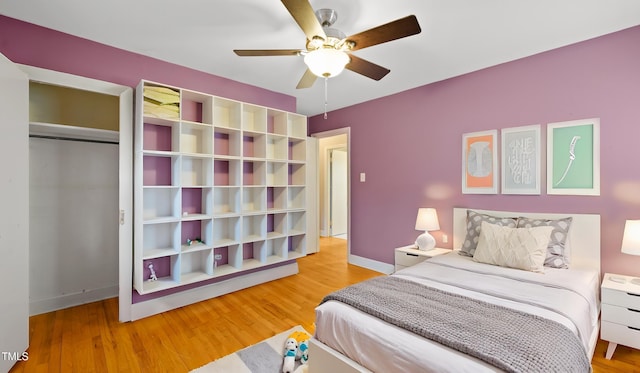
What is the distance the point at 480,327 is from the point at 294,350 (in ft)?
4.26

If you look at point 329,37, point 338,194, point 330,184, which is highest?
point 329,37

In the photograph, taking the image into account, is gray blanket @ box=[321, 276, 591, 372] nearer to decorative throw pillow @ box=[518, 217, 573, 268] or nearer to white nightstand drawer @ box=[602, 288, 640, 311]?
white nightstand drawer @ box=[602, 288, 640, 311]

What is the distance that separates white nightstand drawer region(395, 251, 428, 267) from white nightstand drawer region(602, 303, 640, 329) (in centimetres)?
138

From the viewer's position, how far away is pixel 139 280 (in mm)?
2533

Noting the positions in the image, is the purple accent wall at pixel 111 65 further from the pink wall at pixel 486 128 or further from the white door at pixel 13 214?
the pink wall at pixel 486 128

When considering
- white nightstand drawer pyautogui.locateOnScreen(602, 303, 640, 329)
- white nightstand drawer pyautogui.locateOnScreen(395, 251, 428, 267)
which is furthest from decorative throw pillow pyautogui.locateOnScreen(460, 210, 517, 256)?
white nightstand drawer pyautogui.locateOnScreen(602, 303, 640, 329)

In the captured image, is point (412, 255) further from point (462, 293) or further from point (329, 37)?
point (329, 37)

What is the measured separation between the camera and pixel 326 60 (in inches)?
69.5

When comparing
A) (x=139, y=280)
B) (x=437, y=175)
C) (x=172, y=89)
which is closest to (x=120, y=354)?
(x=139, y=280)

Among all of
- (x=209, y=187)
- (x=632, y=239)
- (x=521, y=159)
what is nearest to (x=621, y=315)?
(x=632, y=239)

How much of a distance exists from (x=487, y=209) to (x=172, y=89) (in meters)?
3.50

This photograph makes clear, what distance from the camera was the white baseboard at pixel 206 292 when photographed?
2.67 m

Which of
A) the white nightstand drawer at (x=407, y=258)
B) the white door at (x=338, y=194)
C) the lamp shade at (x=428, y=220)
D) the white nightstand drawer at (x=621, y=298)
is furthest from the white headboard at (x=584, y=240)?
the white door at (x=338, y=194)

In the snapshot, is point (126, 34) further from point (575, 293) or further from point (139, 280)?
point (575, 293)
